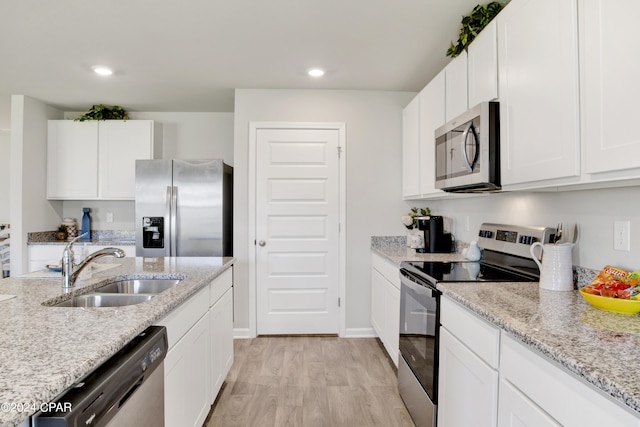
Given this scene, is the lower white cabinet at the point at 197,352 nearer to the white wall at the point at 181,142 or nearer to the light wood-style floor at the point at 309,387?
the light wood-style floor at the point at 309,387

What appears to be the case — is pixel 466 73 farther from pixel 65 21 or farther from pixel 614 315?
pixel 65 21

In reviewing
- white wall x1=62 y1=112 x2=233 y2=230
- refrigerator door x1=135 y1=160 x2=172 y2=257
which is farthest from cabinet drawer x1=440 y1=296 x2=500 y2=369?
white wall x1=62 y1=112 x2=233 y2=230

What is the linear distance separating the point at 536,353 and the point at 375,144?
276 cm

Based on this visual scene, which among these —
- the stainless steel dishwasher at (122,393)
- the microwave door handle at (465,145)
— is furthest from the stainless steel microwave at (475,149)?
the stainless steel dishwasher at (122,393)

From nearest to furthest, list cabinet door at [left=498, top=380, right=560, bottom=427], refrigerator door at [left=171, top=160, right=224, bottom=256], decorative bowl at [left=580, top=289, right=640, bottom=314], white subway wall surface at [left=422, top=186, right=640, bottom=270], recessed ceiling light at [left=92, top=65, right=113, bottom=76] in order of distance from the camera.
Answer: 1. cabinet door at [left=498, top=380, right=560, bottom=427]
2. decorative bowl at [left=580, top=289, right=640, bottom=314]
3. white subway wall surface at [left=422, top=186, right=640, bottom=270]
4. recessed ceiling light at [left=92, top=65, right=113, bottom=76]
5. refrigerator door at [left=171, top=160, right=224, bottom=256]

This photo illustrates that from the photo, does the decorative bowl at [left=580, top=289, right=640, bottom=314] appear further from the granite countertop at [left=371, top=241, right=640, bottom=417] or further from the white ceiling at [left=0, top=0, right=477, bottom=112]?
the white ceiling at [left=0, top=0, right=477, bottom=112]

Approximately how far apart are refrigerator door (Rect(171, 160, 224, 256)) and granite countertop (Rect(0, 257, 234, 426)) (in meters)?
1.62

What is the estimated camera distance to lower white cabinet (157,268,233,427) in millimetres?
1476

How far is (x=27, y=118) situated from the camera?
376cm

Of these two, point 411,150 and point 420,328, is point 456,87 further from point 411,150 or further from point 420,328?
point 420,328

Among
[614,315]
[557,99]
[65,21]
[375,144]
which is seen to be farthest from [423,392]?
[65,21]

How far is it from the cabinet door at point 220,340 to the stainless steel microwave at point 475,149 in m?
1.60

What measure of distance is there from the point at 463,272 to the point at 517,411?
0.99 m

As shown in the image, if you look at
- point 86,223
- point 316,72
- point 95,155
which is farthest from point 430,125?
point 86,223
